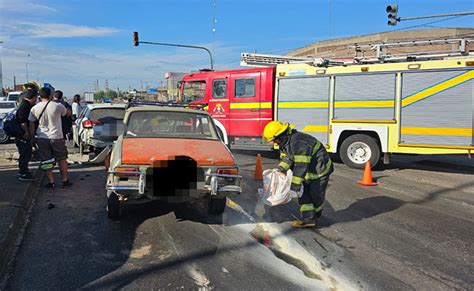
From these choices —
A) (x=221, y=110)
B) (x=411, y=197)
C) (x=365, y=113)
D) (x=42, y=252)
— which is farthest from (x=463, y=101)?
(x=42, y=252)

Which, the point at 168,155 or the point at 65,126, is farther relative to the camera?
the point at 65,126

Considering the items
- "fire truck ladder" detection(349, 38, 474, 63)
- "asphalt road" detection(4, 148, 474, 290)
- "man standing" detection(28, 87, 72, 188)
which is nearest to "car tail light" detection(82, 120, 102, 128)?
"man standing" detection(28, 87, 72, 188)

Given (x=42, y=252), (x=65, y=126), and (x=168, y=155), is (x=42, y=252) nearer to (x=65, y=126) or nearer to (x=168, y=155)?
(x=168, y=155)

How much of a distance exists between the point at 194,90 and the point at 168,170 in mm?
8839

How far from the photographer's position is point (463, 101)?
8914 mm

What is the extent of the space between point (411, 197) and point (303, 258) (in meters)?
3.98

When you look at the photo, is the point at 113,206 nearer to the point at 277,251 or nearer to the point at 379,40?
the point at 277,251

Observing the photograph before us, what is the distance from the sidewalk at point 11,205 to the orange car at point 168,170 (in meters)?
1.18

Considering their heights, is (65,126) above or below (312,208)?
above

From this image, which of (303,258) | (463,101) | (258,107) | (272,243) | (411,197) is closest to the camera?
(303,258)

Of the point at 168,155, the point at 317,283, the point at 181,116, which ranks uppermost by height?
the point at 181,116

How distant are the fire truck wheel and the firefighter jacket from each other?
5196mm

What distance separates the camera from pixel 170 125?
5988 millimetres

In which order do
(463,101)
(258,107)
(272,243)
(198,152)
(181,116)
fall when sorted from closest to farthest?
(272,243)
(198,152)
(181,116)
(463,101)
(258,107)
